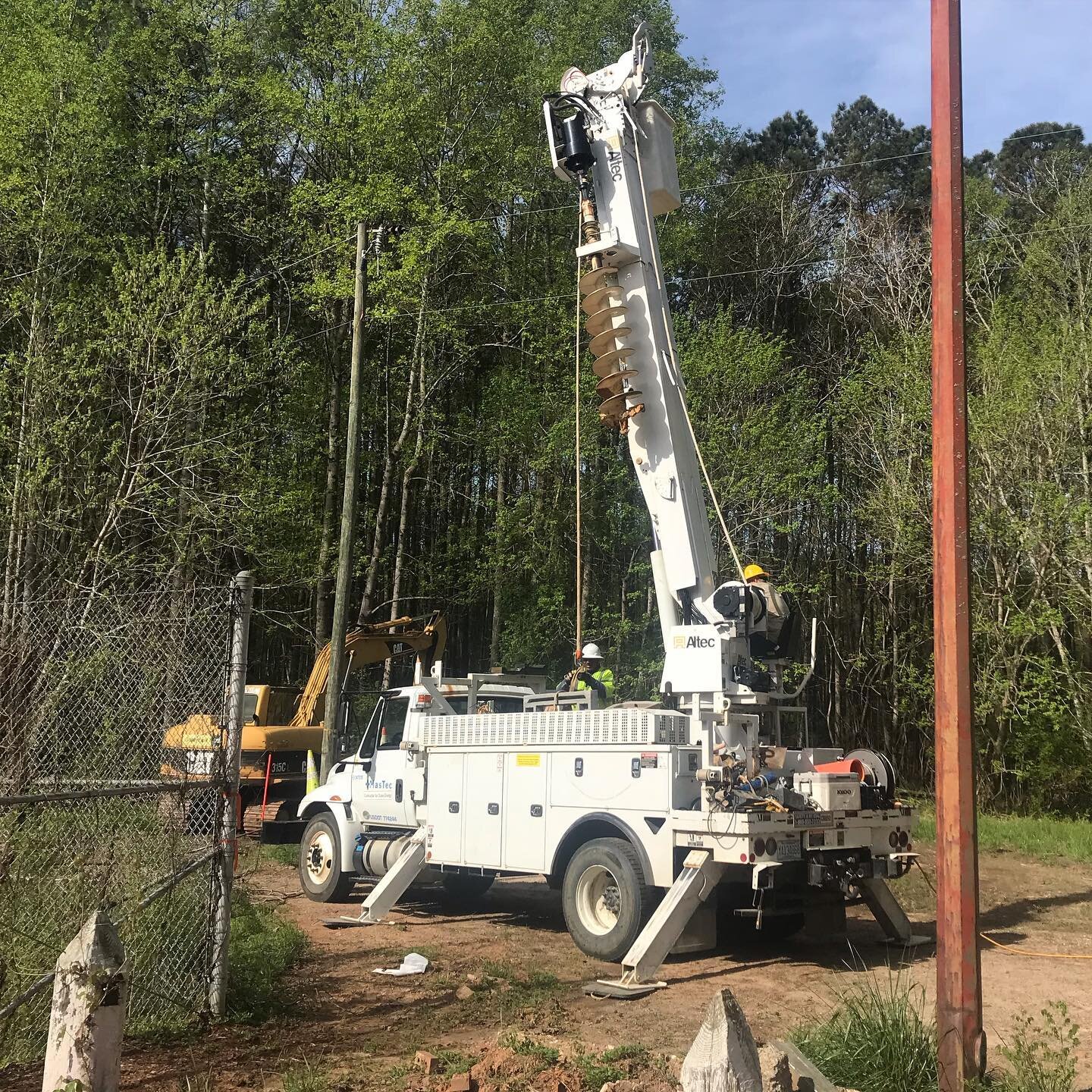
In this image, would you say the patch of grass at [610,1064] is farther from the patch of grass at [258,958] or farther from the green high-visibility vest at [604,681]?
the green high-visibility vest at [604,681]

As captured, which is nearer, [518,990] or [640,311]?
[518,990]

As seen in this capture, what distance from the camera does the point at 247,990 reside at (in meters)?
7.00

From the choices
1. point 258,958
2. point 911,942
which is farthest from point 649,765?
point 258,958

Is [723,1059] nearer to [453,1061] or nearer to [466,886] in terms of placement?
[453,1061]

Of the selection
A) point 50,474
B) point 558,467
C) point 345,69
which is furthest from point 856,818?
point 345,69

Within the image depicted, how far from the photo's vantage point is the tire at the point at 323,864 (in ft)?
39.2

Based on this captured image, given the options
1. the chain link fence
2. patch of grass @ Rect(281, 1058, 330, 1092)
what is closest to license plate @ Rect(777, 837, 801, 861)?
patch of grass @ Rect(281, 1058, 330, 1092)

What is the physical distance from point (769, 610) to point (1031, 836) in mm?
11270

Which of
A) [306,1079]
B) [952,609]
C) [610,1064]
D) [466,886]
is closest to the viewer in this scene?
[306,1079]

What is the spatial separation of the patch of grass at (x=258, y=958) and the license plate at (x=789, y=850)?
12.4ft

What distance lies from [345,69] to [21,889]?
23352mm

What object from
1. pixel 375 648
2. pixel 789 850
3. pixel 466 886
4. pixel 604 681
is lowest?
pixel 466 886

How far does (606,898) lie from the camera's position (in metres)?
9.20

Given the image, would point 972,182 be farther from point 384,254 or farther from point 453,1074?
point 453,1074
